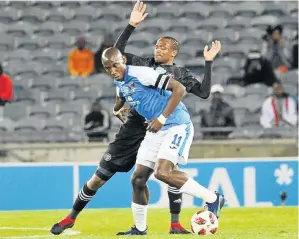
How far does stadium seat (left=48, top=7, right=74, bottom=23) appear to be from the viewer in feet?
64.5

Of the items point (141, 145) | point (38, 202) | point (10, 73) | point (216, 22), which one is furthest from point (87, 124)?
point (141, 145)

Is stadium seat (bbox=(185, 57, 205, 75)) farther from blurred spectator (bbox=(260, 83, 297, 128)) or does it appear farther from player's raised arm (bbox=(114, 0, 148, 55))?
player's raised arm (bbox=(114, 0, 148, 55))

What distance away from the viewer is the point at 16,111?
1694 centimetres

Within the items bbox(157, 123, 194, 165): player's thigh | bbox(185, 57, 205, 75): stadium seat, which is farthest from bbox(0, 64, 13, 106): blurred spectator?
bbox(157, 123, 194, 165): player's thigh

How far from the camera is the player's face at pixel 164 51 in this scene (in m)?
9.44

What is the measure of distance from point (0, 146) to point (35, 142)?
81 centimetres

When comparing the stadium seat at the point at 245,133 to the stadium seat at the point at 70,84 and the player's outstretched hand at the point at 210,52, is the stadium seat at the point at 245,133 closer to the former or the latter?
the stadium seat at the point at 70,84

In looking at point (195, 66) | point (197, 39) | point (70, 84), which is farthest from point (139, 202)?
point (197, 39)

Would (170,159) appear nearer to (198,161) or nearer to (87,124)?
(198,161)

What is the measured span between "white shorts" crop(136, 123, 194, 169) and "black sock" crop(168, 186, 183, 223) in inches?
27.8

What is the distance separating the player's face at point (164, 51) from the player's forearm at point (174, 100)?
741mm

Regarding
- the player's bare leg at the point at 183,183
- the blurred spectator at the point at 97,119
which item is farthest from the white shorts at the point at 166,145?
the blurred spectator at the point at 97,119

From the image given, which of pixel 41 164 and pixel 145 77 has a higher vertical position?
pixel 145 77

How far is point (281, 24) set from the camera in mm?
19203
